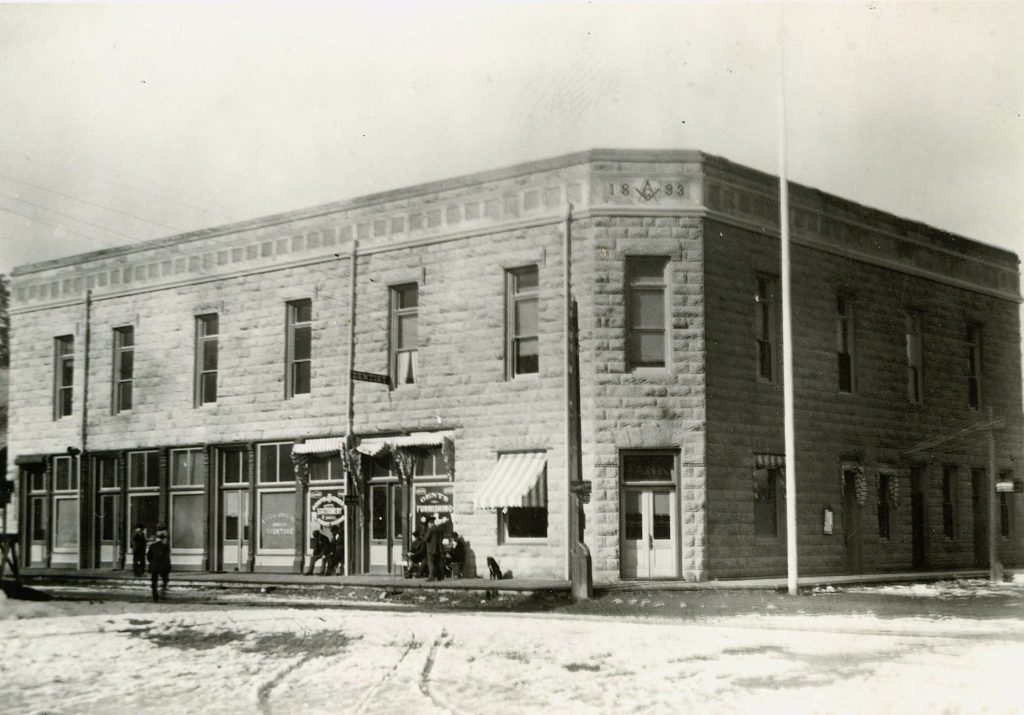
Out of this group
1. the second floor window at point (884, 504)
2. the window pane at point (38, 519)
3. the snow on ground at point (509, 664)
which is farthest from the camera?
the window pane at point (38, 519)

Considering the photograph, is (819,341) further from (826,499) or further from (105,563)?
(105,563)

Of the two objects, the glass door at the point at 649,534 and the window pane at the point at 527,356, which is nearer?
the glass door at the point at 649,534

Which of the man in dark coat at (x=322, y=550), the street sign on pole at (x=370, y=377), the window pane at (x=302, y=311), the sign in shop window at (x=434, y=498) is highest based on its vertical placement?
the window pane at (x=302, y=311)

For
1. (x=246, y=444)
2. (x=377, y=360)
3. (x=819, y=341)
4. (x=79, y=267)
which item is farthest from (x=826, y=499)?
(x=79, y=267)

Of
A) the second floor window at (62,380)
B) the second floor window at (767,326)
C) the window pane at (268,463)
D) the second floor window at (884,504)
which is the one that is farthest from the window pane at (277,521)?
the second floor window at (884,504)

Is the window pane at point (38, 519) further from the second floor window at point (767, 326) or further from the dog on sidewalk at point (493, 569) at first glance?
the second floor window at point (767, 326)

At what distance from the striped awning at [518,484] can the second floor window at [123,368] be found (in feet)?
42.5

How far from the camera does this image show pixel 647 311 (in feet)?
80.6

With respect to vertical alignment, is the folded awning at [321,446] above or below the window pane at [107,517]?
above

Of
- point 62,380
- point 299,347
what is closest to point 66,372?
point 62,380

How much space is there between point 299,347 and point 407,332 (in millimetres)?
3445

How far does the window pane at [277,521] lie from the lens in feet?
94.8

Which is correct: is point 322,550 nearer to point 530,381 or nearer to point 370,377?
point 370,377

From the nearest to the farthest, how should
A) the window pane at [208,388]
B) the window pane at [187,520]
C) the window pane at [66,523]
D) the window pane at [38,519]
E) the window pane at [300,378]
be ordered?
the window pane at [300,378], the window pane at [187,520], the window pane at [208,388], the window pane at [66,523], the window pane at [38,519]
